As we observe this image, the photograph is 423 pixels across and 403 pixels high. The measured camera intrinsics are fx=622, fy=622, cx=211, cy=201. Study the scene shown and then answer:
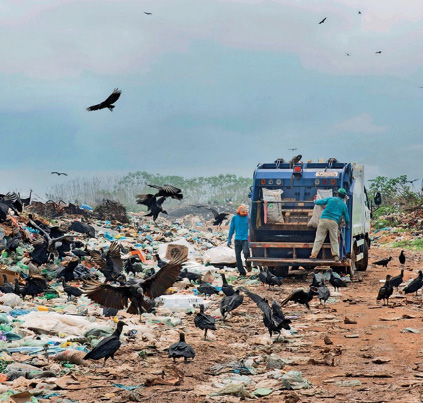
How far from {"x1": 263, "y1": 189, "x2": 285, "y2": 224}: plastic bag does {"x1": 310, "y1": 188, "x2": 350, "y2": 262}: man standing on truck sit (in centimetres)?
94

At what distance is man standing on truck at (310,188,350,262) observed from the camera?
12477 millimetres

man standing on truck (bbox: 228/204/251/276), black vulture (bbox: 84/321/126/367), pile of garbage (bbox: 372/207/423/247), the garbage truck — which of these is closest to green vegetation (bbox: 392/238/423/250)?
pile of garbage (bbox: 372/207/423/247)

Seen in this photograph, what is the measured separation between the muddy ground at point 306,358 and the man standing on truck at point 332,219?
7.59 feet

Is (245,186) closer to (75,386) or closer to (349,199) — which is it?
(349,199)

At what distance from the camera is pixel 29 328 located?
759 centimetres

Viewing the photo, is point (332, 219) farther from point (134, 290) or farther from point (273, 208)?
point (134, 290)

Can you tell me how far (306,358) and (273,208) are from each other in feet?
22.4

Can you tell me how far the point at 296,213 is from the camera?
44.2 ft

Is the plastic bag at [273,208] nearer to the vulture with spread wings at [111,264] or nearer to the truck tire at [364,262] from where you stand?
the truck tire at [364,262]

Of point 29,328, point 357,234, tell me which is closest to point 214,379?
point 29,328

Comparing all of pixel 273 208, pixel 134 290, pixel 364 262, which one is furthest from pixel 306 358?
pixel 364 262

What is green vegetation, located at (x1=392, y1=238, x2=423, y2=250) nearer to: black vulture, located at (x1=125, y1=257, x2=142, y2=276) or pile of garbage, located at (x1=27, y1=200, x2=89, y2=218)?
black vulture, located at (x1=125, y1=257, x2=142, y2=276)

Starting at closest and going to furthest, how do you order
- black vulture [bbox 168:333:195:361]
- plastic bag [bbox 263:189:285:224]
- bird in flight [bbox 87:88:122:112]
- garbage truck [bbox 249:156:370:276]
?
black vulture [bbox 168:333:195:361]
bird in flight [bbox 87:88:122:112]
garbage truck [bbox 249:156:370:276]
plastic bag [bbox 263:189:285:224]

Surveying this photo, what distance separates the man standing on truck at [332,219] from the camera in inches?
491
